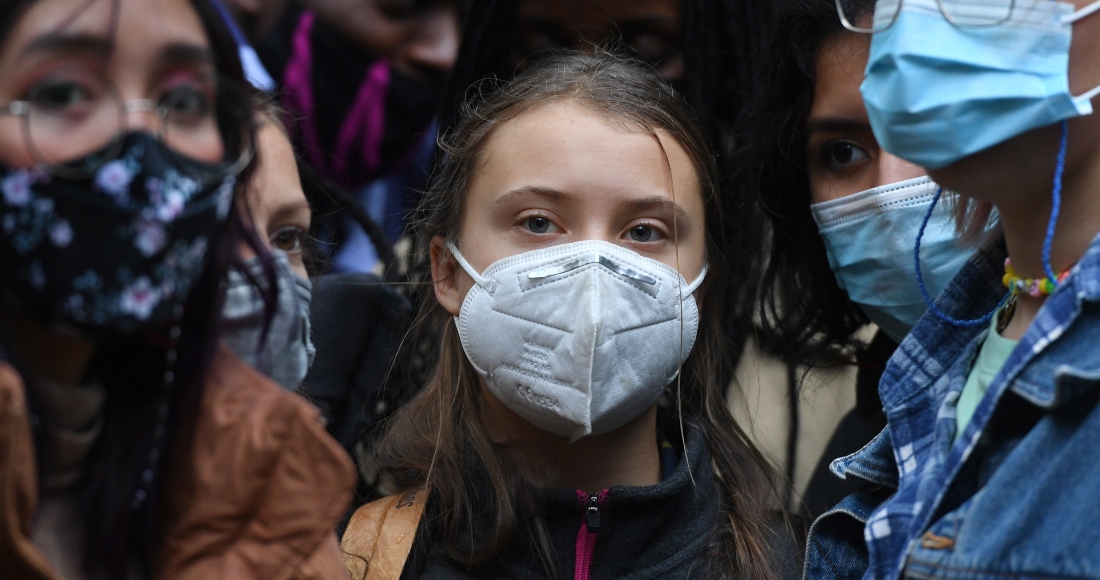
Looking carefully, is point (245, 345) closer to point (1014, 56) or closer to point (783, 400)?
point (1014, 56)

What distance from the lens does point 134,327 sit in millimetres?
1823

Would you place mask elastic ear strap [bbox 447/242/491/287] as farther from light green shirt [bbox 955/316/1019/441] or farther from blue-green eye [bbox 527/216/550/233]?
light green shirt [bbox 955/316/1019/441]

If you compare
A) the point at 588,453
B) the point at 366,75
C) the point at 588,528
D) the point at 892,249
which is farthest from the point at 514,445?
the point at 366,75

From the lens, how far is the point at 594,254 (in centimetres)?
285

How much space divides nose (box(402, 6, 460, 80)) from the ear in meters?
2.03

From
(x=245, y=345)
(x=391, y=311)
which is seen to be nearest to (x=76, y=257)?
(x=245, y=345)

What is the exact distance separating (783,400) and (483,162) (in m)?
1.90

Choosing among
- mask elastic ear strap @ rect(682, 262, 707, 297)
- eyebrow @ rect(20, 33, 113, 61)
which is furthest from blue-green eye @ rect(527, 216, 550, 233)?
eyebrow @ rect(20, 33, 113, 61)

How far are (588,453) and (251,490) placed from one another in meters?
1.27

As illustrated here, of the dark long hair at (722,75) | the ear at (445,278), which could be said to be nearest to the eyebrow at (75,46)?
the ear at (445,278)

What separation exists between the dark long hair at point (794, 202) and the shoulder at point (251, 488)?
6.57ft

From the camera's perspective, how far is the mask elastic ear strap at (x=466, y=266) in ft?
9.78

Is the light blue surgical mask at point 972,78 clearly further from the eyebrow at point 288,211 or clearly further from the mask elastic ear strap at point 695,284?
the eyebrow at point 288,211

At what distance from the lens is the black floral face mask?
5.78ft
